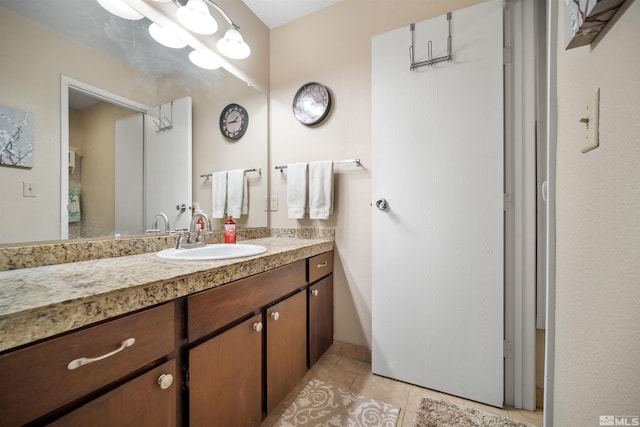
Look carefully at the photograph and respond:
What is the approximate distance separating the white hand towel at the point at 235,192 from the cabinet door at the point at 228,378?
35.8 inches

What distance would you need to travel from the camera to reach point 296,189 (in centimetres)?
181

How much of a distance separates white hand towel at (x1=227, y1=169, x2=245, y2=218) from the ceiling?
122cm

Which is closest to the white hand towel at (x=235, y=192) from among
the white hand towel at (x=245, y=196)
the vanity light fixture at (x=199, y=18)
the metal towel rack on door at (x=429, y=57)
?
the white hand towel at (x=245, y=196)

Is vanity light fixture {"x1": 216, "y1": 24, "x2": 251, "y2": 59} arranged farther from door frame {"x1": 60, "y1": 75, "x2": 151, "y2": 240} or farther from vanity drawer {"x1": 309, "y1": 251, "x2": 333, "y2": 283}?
vanity drawer {"x1": 309, "y1": 251, "x2": 333, "y2": 283}

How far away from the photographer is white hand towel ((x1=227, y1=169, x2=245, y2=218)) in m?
1.76

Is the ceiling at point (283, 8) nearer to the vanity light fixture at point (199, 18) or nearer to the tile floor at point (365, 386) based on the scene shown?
the vanity light fixture at point (199, 18)

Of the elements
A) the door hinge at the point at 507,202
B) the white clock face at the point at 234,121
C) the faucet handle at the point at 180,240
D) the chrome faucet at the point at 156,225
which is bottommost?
the faucet handle at the point at 180,240

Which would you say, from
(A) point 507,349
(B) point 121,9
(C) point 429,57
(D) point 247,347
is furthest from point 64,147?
(A) point 507,349

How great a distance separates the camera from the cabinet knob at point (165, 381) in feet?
2.26

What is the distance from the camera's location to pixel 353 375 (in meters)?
1.53

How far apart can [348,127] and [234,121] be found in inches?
32.0

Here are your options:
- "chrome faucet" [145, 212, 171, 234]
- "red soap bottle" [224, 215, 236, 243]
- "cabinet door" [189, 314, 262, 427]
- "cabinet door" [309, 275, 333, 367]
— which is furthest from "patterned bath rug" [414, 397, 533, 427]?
"chrome faucet" [145, 212, 171, 234]

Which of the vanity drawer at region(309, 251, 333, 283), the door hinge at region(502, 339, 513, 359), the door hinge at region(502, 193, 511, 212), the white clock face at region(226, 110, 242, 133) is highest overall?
the white clock face at region(226, 110, 242, 133)

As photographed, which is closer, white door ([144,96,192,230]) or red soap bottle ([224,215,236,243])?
white door ([144,96,192,230])
